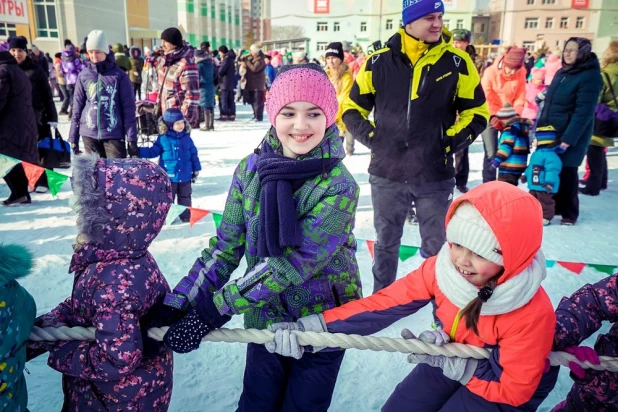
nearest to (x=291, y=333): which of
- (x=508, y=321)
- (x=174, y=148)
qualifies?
(x=508, y=321)

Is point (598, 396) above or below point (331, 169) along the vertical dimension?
below

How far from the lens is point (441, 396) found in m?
1.89

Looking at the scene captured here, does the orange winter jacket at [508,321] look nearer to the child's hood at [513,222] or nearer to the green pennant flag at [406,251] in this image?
the child's hood at [513,222]

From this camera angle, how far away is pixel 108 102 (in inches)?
199

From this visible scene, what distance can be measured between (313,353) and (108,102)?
169 inches

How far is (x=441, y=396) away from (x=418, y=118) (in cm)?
171

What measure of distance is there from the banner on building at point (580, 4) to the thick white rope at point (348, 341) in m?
67.6

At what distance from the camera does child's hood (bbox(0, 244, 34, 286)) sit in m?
1.51

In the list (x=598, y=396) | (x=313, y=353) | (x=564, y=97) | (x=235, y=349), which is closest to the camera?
(x=313, y=353)

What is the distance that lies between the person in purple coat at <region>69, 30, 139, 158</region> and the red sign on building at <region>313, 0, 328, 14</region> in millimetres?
69462

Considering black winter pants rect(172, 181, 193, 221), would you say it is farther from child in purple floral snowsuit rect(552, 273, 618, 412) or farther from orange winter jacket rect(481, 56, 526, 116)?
orange winter jacket rect(481, 56, 526, 116)

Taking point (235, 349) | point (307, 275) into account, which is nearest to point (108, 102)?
point (235, 349)

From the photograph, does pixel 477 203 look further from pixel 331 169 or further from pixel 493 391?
pixel 493 391

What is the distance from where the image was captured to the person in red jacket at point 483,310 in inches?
61.9
